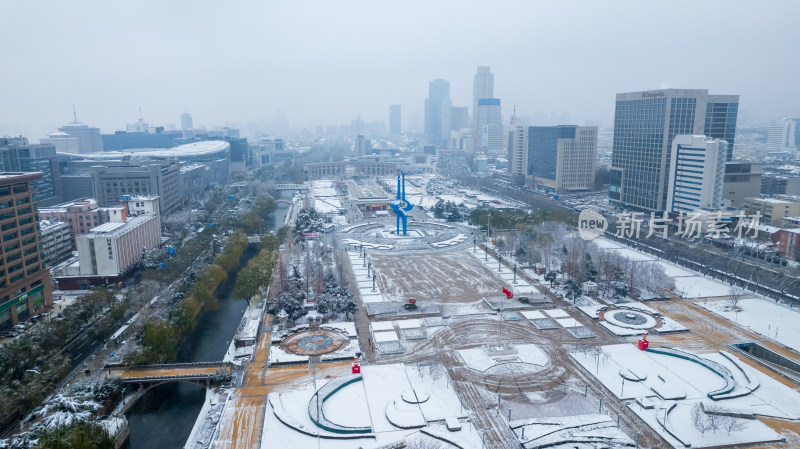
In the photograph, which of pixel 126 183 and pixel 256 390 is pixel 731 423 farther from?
pixel 126 183

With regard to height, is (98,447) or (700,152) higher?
(700,152)

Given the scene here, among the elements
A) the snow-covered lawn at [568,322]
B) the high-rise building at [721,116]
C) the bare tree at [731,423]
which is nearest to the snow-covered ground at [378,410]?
the bare tree at [731,423]

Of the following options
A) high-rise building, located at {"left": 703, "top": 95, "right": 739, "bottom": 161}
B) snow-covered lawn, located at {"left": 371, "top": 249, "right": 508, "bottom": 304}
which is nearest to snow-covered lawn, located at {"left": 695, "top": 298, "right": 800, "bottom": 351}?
snow-covered lawn, located at {"left": 371, "top": 249, "right": 508, "bottom": 304}

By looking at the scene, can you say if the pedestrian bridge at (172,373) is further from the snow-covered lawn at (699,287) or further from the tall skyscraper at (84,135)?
the tall skyscraper at (84,135)

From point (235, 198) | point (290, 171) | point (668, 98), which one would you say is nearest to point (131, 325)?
point (235, 198)

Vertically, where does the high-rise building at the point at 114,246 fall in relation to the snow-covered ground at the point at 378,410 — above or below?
above

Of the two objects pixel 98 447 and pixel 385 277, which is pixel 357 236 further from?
pixel 98 447

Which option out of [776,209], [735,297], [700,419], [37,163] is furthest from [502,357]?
[37,163]
